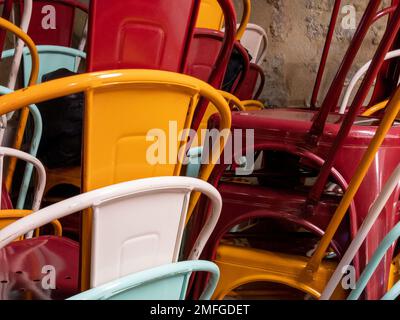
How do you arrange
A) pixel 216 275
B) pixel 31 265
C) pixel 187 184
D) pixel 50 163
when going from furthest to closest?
1. pixel 50 163
2. pixel 31 265
3. pixel 216 275
4. pixel 187 184

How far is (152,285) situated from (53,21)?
1.08m

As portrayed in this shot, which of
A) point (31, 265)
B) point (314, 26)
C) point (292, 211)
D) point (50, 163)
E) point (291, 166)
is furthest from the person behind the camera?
point (314, 26)

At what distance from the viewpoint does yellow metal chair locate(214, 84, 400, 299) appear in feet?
2.99

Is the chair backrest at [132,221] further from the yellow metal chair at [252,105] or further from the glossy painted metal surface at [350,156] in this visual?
the yellow metal chair at [252,105]

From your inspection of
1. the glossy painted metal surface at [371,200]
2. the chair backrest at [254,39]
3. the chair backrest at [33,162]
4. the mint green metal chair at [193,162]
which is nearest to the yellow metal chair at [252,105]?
the chair backrest at [254,39]

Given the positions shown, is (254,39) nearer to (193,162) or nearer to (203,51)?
(203,51)

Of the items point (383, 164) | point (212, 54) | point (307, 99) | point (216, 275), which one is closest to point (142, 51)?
point (216, 275)

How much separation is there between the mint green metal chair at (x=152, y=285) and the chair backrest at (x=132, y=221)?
0.02 metres

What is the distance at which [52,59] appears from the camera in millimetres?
1396

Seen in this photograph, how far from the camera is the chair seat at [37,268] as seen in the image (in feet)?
2.62

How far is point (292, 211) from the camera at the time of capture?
99 centimetres

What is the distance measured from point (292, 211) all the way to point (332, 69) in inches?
52.0

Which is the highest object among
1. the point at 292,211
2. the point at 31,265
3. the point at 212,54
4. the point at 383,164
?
the point at 212,54

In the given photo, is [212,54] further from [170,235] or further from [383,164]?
[170,235]
